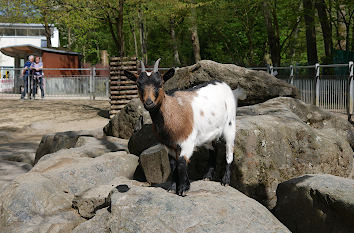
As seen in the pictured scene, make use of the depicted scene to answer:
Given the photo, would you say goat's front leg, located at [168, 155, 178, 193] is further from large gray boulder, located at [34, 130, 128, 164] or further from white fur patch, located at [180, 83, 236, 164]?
large gray boulder, located at [34, 130, 128, 164]

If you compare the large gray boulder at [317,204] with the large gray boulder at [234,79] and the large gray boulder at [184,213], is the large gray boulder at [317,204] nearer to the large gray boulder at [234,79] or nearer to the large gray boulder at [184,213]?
the large gray boulder at [184,213]

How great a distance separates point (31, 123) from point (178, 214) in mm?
13318

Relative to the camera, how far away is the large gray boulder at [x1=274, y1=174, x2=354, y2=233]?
16.8 feet

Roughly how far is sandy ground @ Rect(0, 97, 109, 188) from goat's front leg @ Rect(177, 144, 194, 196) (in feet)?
16.6

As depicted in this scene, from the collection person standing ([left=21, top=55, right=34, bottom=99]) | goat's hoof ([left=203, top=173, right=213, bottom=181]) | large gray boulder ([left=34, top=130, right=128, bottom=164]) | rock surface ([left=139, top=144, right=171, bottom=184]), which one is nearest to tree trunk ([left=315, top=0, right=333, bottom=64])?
large gray boulder ([left=34, top=130, right=128, bottom=164])

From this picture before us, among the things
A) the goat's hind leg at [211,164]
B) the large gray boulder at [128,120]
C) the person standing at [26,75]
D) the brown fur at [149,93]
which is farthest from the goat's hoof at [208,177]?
the person standing at [26,75]

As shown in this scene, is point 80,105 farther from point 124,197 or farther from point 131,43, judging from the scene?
point 131,43

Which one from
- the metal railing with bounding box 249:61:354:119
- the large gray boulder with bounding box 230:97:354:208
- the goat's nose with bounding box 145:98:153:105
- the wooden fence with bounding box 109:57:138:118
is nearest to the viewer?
the goat's nose with bounding box 145:98:153:105

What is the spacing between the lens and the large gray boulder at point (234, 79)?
32.4ft

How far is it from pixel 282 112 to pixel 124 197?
4334 mm

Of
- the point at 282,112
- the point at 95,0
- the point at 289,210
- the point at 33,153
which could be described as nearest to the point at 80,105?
the point at 95,0

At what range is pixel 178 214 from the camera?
4.30 m

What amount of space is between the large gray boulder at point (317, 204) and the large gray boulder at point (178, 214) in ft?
3.44

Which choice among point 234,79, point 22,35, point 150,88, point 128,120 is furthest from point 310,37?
point 22,35
